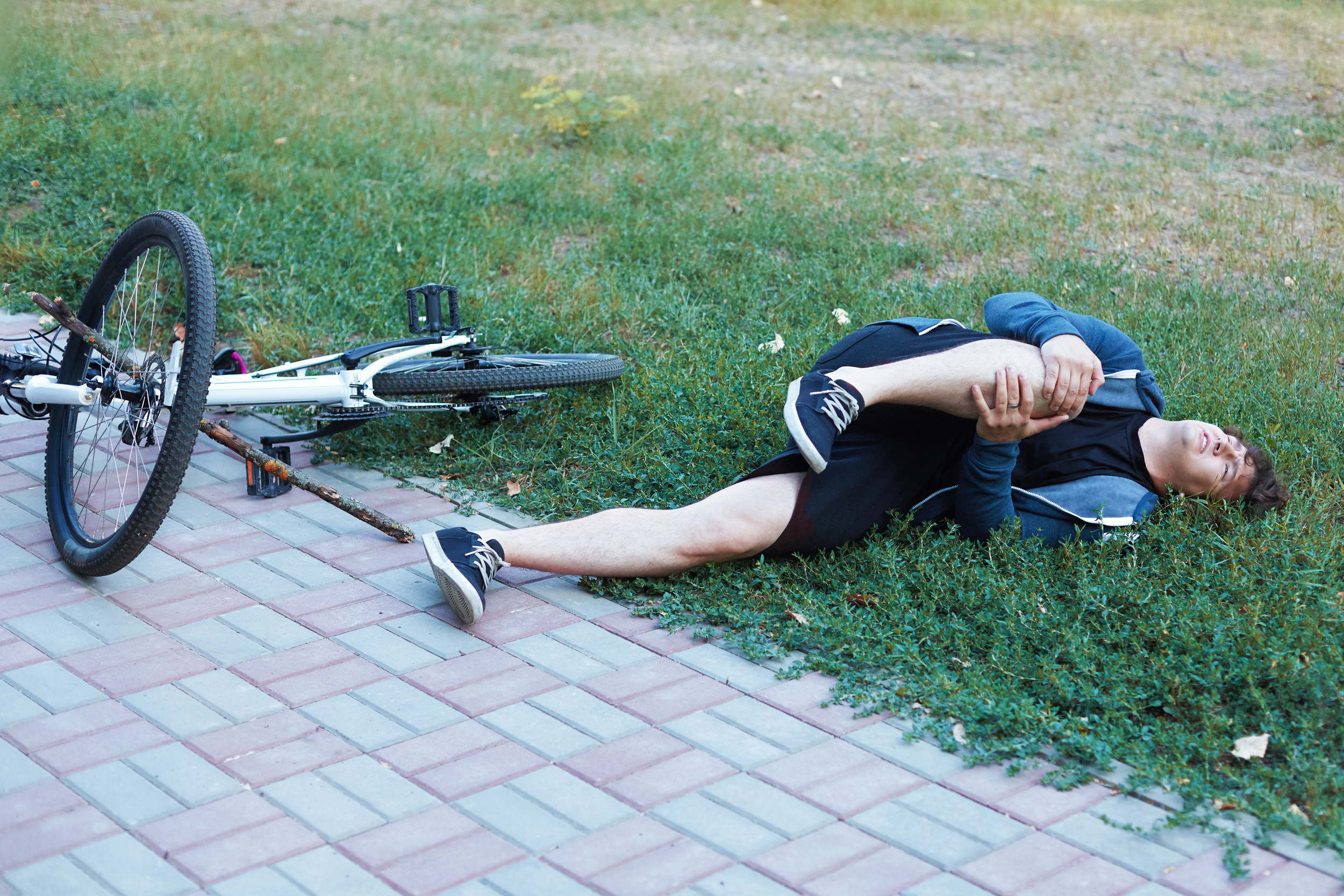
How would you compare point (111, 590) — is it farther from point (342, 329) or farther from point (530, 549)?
point (342, 329)

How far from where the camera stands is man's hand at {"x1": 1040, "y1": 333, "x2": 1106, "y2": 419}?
128 inches

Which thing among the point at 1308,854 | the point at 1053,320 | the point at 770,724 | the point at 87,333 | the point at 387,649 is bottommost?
the point at 1308,854

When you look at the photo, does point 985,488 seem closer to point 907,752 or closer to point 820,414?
point 820,414

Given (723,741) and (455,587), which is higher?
(455,587)

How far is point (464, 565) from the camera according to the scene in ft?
10.4

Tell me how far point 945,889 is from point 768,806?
16.0 inches

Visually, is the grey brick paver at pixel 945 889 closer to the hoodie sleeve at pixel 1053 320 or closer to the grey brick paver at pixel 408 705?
the grey brick paver at pixel 408 705

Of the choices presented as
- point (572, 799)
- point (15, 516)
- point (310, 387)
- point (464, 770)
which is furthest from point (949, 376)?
point (15, 516)

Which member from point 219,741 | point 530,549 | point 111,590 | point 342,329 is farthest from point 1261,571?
point 342,329

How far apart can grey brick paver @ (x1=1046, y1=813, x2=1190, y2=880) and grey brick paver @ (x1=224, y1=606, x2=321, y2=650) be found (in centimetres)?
193

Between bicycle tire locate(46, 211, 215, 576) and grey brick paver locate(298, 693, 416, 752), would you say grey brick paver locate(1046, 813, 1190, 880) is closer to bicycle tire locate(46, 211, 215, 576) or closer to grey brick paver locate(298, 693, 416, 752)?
grey brick paver locate(298, 693, 416, 752)

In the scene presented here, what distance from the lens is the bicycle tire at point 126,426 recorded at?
123 inches

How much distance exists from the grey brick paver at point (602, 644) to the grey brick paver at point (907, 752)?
0.62m

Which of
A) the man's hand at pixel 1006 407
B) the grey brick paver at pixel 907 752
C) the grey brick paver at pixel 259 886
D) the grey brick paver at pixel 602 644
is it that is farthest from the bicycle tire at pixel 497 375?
the grey brick paver at pixel 259 886
